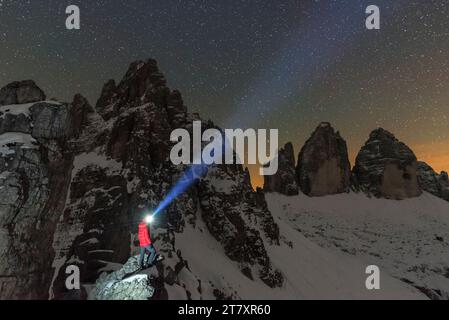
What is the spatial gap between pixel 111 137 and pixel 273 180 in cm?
6655

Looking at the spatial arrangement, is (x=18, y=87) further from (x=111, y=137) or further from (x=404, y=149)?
(x=404, y=149)

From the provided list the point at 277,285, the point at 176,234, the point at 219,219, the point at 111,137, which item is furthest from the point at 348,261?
the point at 111,137

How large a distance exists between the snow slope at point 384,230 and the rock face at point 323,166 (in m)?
3.36

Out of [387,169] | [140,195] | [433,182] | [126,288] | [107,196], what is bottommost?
[126,288]

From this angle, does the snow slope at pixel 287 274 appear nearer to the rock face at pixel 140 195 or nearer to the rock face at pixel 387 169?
the rock face at pixel 140 195

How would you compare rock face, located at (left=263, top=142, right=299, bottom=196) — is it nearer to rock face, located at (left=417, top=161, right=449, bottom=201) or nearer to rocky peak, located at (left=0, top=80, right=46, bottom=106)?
rock face, located at (left=417, top=161, right=449, bottom=201)

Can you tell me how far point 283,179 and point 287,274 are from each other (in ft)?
171

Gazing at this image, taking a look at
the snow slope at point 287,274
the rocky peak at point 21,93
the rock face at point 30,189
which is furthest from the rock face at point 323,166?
the rock face at point 30,189

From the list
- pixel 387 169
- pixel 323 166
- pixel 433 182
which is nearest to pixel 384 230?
pixel 323 166

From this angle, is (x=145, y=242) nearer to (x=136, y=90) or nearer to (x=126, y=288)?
(x=126, y=288)

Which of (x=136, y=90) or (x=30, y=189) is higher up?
(x=136, y=90)

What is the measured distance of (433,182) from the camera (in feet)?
383

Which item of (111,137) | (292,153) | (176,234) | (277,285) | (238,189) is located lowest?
(277,285)

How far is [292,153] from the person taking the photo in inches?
4402
